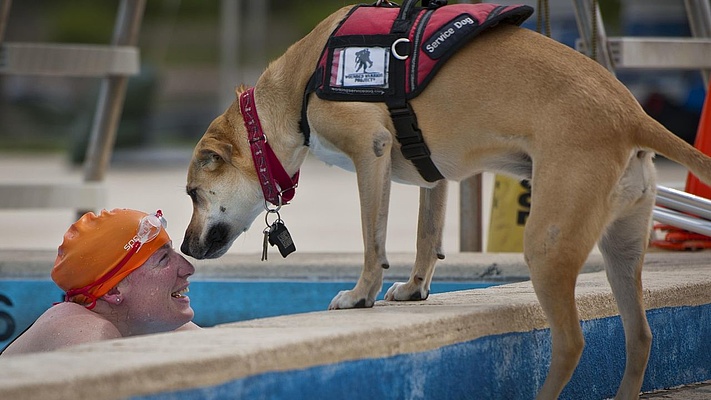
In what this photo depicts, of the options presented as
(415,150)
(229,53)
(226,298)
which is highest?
(415,150)

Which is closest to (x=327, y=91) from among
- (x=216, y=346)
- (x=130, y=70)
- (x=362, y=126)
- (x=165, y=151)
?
(x=362, y=126)

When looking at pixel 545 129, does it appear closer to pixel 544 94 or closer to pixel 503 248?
pixel 544 94

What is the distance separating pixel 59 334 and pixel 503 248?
11.7 ft

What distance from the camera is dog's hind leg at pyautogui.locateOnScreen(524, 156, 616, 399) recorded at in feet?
10.2

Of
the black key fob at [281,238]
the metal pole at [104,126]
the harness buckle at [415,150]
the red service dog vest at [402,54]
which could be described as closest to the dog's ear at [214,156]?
the black key fob at [281,238]

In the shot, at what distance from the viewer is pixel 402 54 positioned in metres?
3.63

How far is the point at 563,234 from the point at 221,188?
1.41 m

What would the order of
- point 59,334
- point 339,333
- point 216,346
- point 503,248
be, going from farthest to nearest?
point 503,248 < point 59,334 < point 339,333 < point 216,346

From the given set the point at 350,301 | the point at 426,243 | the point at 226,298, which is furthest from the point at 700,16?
the point at 350,301

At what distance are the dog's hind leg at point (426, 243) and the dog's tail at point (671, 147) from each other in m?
0.92

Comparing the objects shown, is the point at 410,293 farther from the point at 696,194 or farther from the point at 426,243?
the point at 696,194

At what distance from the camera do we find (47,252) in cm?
636

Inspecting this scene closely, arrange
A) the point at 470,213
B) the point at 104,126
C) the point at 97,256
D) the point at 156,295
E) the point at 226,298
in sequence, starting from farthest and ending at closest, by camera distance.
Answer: the point at 104,126 → the point at 470,213 → the point at 226,298 → the point at 156,295 → the point at 97,256

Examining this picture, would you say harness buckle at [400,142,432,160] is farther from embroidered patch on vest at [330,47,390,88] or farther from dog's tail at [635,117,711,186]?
dog's tail at [635,117,711,186]
